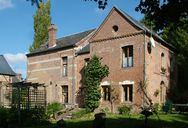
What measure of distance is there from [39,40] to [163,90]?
27634 mm

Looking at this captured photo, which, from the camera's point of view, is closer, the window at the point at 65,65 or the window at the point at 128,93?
the window at the point at 128,93

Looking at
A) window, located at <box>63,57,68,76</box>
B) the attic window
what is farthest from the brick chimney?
the attic window

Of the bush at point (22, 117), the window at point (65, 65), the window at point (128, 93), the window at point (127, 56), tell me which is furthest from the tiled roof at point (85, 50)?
the bush at point (22, 117)

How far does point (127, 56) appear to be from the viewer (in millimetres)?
33562

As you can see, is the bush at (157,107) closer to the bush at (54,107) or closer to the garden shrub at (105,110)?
the garden shrub at (105,110)

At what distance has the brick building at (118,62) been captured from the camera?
32562 mm

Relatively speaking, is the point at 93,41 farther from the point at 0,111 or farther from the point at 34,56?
the point at 0,111

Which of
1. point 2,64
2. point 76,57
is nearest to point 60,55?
point 76,57

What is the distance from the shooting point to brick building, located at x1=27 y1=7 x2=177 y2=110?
3256 centimetres

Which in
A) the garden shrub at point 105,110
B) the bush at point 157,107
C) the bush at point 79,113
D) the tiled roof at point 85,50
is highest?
the tiled roof at point 85,50

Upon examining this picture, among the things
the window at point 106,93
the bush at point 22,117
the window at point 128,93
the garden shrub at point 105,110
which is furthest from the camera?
the window at point 106,93

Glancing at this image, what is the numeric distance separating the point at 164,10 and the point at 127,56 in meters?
17.9

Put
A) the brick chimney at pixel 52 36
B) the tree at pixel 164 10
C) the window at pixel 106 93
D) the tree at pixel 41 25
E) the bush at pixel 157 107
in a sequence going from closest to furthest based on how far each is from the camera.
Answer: the tree at pixel 164 10 < the bush at pixel 157 107 < the window at pixel 106 93 < the brick chimney at pixel 52 36 < the tree at pixel 41 25

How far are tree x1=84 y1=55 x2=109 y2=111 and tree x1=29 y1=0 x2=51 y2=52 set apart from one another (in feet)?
81.2
